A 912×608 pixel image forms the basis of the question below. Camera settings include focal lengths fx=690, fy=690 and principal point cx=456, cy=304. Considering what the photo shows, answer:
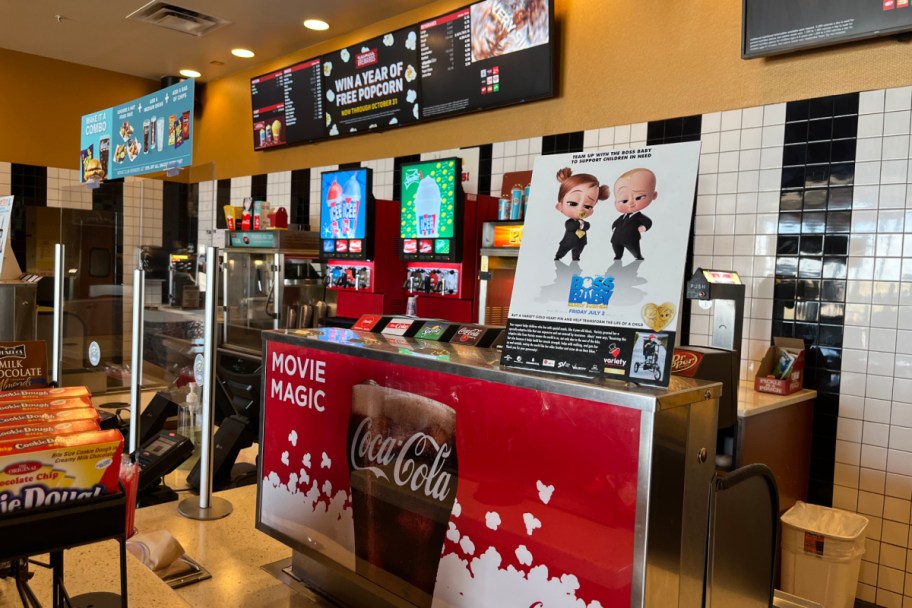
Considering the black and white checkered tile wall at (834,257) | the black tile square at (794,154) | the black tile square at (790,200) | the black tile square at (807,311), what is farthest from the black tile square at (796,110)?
the black tile square at (807,311)

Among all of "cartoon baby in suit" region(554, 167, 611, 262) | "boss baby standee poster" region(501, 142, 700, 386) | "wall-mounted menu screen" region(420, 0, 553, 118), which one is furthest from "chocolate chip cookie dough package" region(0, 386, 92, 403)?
"wall-mounted menu screen" region(420, 0, 553, 118)

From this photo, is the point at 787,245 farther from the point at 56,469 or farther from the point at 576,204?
the point at 56,469

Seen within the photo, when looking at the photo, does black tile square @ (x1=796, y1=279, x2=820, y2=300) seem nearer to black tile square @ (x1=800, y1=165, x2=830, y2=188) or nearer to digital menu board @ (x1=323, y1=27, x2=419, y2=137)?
black tile square @ (x1=800, y1=165, x2=830, y2=188)

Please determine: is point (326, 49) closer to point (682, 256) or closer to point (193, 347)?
point (193, 347)

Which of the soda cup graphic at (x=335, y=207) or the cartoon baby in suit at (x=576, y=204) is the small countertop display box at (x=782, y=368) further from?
the soda cup graphic at (x=335, y=207)

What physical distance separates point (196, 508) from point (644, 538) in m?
1.63

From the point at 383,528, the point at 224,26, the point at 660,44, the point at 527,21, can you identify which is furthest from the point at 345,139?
the point at 383,528

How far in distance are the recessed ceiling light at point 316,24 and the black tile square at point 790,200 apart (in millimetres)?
3957

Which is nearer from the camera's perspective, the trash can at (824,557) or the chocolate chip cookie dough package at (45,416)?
the chocolate chip cookie dough package at (45,416)

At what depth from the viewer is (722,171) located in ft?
11.9

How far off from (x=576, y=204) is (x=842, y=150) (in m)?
2.52

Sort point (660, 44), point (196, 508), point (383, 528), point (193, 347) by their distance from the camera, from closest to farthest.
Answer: point (383, 528) → point (196, 508) → point (193, 347) → point (660, 44)

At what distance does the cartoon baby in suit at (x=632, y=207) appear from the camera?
4.01ft

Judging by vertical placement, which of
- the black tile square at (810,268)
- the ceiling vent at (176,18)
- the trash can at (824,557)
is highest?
the ceiling vent at (176,18)
